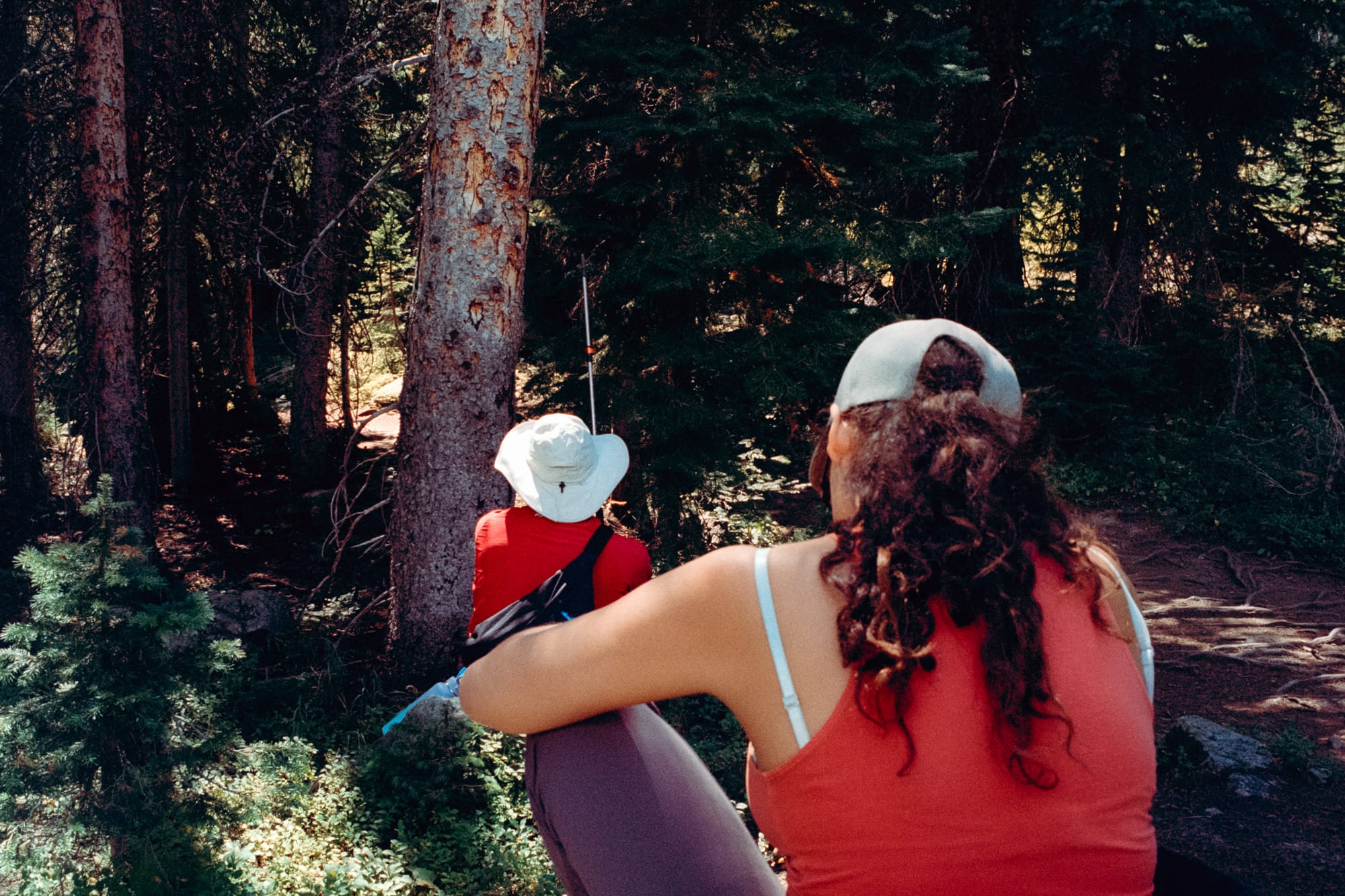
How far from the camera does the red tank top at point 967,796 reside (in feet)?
3.43

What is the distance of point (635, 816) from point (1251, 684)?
6566 millimetres

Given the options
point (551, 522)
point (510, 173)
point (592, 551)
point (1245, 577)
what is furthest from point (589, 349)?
point (1245, 577)

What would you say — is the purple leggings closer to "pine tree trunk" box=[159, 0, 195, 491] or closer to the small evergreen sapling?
the small evergreen sapling

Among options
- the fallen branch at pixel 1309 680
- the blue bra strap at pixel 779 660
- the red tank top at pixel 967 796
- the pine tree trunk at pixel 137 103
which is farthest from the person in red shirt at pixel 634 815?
the pine tree trunk at pixel 137 103

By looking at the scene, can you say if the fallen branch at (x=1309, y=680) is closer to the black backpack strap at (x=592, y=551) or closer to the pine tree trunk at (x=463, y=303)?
the pine tree trunk at (x=463, y=303)

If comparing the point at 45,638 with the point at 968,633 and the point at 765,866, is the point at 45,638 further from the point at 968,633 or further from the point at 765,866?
the point at 968,633

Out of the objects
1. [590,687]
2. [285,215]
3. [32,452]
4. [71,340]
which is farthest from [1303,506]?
[32,452]

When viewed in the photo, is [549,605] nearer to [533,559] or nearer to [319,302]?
[533,559]

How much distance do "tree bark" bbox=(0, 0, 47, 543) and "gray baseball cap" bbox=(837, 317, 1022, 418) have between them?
856 centimetres

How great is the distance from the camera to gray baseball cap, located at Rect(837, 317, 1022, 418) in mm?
1210

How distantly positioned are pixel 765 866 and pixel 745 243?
4861 millimetres

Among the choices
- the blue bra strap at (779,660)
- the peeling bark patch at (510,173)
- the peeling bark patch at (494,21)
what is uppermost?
the peeling bark patch at (494,21)

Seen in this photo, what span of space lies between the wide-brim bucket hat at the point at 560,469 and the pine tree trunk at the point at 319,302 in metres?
6.91

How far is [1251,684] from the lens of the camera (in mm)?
6633
